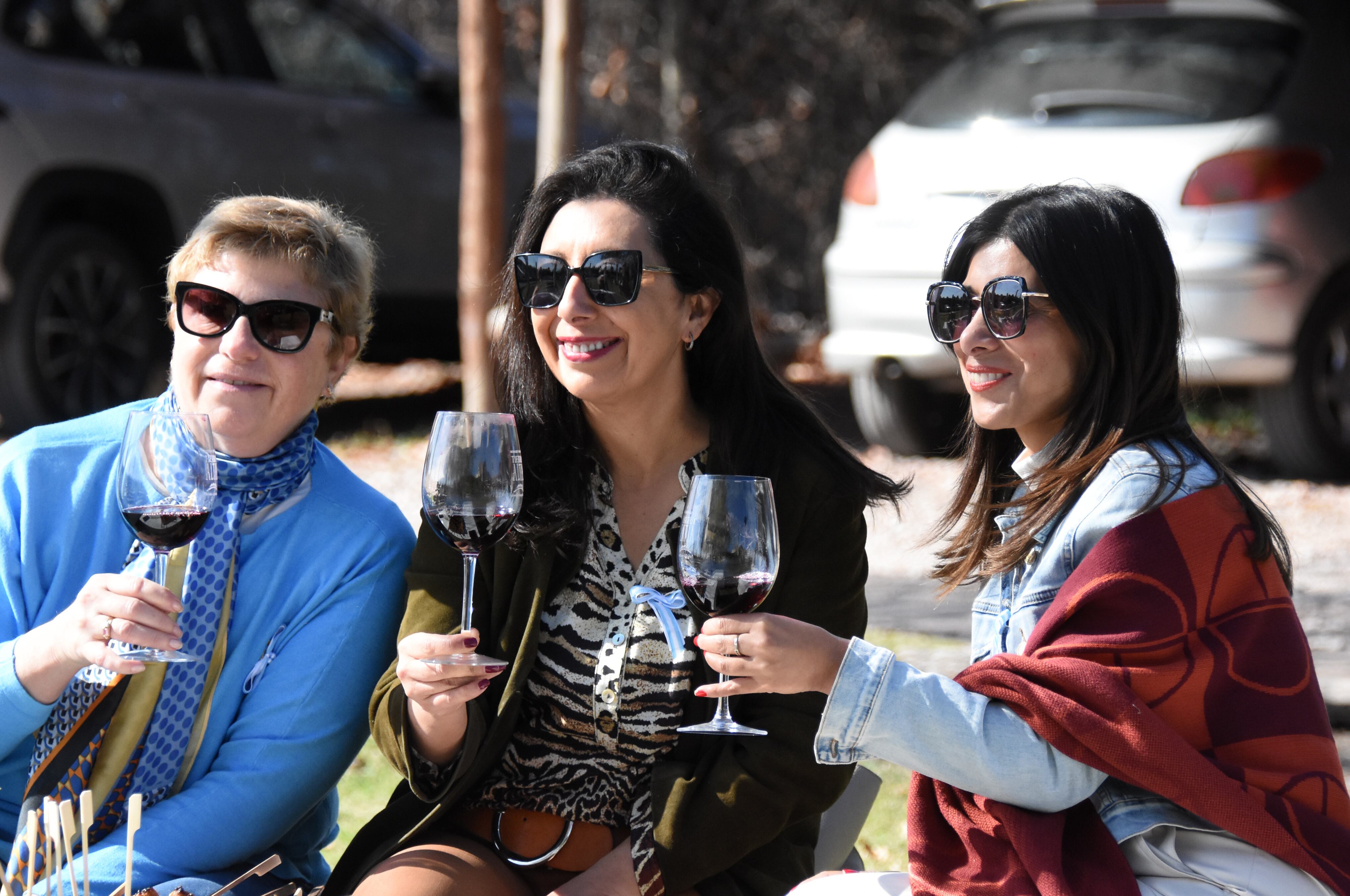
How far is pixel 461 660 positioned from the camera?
2.15 metres

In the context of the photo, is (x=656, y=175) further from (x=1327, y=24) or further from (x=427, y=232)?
(x=427, y=232)

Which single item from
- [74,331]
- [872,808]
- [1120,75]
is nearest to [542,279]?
[872,808]

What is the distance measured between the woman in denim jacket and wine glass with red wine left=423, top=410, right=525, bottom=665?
16.6 inches

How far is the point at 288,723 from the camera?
102 inches

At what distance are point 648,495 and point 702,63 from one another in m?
8.79

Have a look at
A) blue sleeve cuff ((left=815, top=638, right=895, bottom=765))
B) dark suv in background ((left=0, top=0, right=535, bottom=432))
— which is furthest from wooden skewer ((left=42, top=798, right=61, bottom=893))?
dark suv in background ((left=0, top=0, right=535, bottom=432))

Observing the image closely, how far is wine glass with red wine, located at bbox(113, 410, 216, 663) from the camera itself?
2.33 metres

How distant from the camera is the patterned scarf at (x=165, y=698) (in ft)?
8.34

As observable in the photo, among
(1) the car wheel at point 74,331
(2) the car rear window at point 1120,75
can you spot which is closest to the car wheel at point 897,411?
(2) the car rear window at point 1120,75

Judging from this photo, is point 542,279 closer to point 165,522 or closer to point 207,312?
point 207,312

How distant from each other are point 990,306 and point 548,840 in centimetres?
115

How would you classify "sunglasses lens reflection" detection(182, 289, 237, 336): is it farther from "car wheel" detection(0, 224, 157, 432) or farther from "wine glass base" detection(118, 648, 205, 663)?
"car wheel" detection(0, 224, 157, 432)

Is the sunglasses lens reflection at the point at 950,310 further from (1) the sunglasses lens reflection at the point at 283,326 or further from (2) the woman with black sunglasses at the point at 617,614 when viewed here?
(1) the sunglasses lens reflection at the point at 283,326

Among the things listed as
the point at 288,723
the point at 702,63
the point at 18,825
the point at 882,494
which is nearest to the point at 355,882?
the point at 288,723
